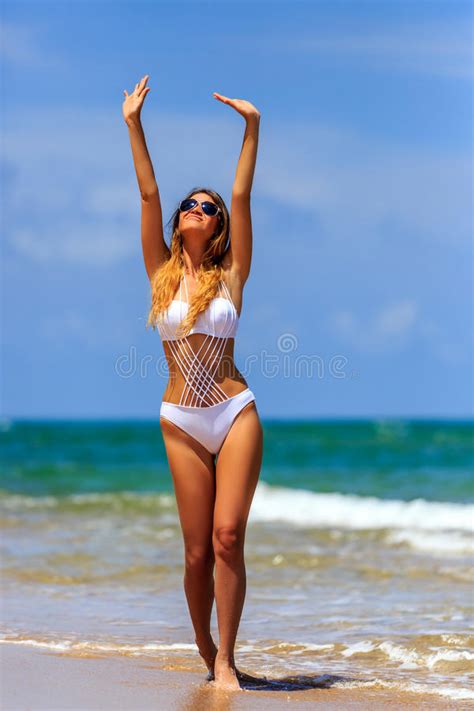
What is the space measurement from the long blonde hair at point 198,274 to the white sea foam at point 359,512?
9.77 metres

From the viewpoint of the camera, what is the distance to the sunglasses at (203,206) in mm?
5417

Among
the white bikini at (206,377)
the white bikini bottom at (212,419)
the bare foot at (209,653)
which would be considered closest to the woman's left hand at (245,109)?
the white bikini at (206,377)

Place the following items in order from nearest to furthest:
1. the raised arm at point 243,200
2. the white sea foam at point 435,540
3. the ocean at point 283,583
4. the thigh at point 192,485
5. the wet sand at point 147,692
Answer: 1. the wet sand at point 147,692
2. the thigh at point 192,485
3. the raised arm at point 243,200
4. the ocean at point 283,583
5. the white sea foam at point 435,540

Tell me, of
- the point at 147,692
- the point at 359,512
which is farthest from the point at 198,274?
the point at 359,512

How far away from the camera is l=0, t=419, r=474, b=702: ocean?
6328mm

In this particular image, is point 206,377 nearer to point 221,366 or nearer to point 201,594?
point 221,366

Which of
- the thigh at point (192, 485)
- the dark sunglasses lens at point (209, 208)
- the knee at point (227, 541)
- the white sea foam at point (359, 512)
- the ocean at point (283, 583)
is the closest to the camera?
the knee at point (227, 541)

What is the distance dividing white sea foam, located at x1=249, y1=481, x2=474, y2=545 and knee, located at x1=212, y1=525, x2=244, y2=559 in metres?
9.77

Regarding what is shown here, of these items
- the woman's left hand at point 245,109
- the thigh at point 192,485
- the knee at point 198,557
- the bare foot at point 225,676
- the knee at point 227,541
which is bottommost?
the bare foot at point 225,676

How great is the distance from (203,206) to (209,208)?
0.11ft

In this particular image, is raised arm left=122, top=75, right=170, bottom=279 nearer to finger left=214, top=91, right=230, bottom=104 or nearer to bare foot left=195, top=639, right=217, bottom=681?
finger left=214, top=91, right=230, bottom=104

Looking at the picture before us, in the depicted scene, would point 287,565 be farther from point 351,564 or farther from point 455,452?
point 455,452

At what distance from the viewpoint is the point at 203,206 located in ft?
17.8

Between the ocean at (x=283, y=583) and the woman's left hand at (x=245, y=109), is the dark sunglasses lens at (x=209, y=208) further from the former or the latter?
the ocean at (x=283, y=583)
